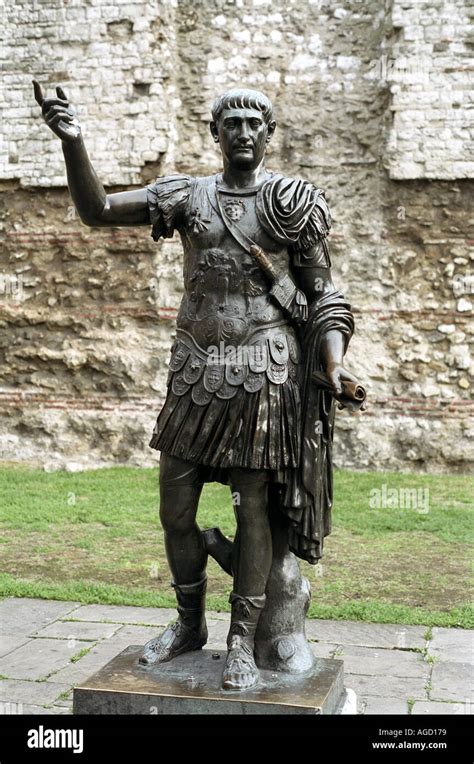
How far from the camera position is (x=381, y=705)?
4336 mm

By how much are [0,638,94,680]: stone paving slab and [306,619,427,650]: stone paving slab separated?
132 centimetres

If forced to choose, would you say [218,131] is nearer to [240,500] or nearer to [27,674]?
[240,500]

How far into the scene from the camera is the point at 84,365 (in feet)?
35.4

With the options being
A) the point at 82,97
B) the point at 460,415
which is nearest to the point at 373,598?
the point at 460,415

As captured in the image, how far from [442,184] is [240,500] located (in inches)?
292

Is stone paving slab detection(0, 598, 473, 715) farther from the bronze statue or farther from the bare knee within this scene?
the bare knee

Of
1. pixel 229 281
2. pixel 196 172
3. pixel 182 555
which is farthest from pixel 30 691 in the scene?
pixel 196 172

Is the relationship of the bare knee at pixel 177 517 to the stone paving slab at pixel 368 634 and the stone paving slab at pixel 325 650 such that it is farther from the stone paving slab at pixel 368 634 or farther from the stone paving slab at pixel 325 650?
the stone paving slab at pixel 368 634

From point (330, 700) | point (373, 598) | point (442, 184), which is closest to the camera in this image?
point (330, 700)

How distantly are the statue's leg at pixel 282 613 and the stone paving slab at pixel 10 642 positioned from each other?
185 centimetres

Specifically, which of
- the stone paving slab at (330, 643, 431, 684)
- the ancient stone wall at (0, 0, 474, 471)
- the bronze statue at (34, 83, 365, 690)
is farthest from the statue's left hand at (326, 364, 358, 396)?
the ancient stone wall at (0, 0, 474, 471)

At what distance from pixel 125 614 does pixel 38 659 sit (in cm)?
88

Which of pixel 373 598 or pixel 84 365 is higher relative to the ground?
pixel 84 365

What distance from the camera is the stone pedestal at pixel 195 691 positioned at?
11.3 feet
